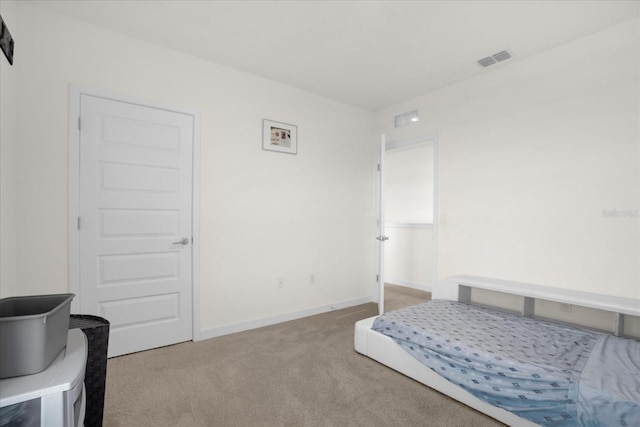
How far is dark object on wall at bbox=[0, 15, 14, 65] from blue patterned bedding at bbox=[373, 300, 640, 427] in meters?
3.13

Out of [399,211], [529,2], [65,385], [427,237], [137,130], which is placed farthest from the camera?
[399,211]

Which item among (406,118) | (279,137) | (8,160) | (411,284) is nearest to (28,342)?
(8,160)

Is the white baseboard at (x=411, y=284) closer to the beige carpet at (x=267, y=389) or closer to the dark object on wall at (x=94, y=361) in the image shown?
the beige carpet at (x=267, y=389)

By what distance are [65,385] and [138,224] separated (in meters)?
2.08

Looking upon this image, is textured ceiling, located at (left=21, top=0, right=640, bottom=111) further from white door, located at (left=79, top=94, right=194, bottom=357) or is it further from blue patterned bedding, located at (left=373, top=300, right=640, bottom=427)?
blue patterned bedding, located at (left=373, top=300, right=640, bottom=427)

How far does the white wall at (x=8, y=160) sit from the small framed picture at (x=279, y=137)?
1959 mm

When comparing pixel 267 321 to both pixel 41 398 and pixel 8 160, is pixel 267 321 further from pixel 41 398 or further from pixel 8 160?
pixel 41 398

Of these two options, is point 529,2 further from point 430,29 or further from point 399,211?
point 399,211

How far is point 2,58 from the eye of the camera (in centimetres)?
190

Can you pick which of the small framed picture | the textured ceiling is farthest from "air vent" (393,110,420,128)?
the small framed picture

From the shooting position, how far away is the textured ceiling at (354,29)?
2248 mm

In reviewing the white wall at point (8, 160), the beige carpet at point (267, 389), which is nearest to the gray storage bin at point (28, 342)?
the beige carpet at point (267, 389)

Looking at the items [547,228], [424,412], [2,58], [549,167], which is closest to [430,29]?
[549,167]

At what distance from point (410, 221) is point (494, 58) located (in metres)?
2.88
